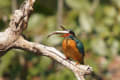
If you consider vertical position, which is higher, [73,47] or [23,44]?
[23,44]

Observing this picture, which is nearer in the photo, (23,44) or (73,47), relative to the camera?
(23,44)

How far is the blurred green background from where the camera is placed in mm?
3043

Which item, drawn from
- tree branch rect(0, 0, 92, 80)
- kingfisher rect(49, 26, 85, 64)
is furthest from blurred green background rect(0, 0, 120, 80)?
tree branch rect(0, 0, 92, 80)

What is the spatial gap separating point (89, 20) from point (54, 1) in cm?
47

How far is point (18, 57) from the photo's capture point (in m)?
3.27

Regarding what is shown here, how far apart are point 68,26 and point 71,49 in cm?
67

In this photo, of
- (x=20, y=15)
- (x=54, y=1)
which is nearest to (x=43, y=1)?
(x=54, y=1)

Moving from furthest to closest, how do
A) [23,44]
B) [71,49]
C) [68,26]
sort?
[68,26] → [71,49] → [23,44]

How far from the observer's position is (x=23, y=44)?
1.82 meters

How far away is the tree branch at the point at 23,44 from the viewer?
176 centimetres

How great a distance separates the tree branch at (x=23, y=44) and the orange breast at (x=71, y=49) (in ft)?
1.39

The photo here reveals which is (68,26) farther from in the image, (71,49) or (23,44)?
(23,44)

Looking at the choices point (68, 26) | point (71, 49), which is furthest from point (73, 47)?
point (68, 26)

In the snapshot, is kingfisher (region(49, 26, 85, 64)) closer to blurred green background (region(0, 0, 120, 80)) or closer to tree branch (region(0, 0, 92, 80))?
tree branch (region(0, 0, 92, 80))
